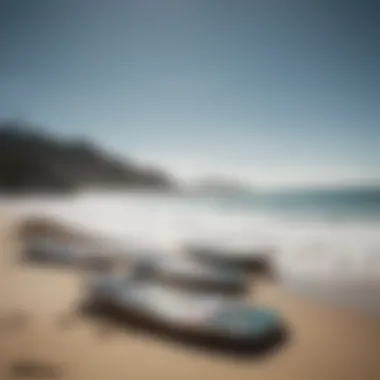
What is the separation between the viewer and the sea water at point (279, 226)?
58.6 inches

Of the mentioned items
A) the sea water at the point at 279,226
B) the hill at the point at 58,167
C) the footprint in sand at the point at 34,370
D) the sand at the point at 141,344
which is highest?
the hill at the point at 58,167

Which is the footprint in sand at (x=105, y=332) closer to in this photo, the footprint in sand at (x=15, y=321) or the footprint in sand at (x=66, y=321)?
the footprint in sand at (x=66, y=321)

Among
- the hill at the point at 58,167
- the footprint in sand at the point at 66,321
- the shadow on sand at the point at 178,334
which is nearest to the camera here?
the shadow on sand at the point at 178,334

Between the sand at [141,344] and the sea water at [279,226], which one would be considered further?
the sea water at [279,226]

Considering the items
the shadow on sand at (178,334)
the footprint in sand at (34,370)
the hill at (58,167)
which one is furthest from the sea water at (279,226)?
the footprint in sand at (34,370)

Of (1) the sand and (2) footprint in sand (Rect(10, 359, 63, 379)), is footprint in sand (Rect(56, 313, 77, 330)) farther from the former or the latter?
(2) footprint in sand (Rect(10, 359, 63, 379))

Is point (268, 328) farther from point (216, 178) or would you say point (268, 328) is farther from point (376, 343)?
point (216, 178)

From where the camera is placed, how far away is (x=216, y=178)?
4.97 ft

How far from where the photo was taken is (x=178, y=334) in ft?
4.34

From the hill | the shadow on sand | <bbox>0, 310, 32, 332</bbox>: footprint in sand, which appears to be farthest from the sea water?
<bbox>0, 310, 32, 332</bbox>: footprint in sand

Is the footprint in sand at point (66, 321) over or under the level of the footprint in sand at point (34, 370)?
over

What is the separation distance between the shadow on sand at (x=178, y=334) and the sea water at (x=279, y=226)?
0.81ft

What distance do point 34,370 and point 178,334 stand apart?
0.47 meters

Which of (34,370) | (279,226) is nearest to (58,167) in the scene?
(34,370)
